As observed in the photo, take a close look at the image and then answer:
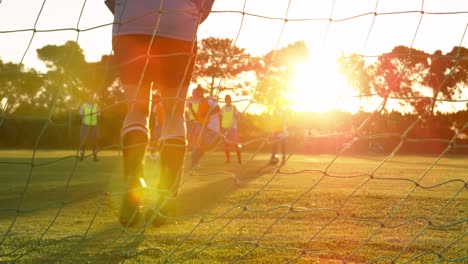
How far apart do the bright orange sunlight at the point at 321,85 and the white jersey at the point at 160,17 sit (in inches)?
25.0

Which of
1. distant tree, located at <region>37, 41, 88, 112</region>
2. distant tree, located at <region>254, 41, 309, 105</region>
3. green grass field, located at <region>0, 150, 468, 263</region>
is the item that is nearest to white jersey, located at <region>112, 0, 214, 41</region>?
distant tree, located at <region>37, 41, 88, 112</region>

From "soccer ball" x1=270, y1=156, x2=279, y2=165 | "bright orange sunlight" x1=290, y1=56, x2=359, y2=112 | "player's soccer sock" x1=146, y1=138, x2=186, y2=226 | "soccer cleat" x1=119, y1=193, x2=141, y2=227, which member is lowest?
"soccer ball" x1=270, y1=156, x2=279, y2=165

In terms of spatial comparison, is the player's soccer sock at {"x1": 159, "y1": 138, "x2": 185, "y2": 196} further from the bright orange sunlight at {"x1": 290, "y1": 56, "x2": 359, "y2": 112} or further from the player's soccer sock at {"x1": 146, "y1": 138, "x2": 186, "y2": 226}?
the bright orange sunlight at {"x1": 290, "y1": 56, "x2": 359, "y2": 112}

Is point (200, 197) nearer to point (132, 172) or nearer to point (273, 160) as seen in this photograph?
point (132, 172)

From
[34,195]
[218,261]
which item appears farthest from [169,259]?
[34,195]

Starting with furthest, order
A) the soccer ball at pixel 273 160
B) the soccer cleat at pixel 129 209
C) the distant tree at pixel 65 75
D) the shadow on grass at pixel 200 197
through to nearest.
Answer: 1. the soccer ball at pixel 273 160
2. the shadow on grass at pixel 200 197
3. the distant tree at pixel 65 75
4. the soccer cleat at pixel 129 209

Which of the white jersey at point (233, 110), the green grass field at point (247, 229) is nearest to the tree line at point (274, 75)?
the green grass field at point (247, 229)

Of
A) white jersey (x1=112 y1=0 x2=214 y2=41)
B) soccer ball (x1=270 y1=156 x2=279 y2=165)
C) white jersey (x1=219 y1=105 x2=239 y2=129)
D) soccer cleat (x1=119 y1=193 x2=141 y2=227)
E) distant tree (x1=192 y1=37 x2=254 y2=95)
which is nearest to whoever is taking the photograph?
soccer cleat (x1=119 y1=193 x2=141 y2=227)

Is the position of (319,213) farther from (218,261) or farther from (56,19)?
(56,19)

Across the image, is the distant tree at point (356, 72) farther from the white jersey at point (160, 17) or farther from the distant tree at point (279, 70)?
the white jersey at point (160, 17)

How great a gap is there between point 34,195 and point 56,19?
8.44ft

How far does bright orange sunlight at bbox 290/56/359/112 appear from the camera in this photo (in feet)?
10.9

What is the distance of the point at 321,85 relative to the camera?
11.4ft

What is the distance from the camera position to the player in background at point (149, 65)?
3.26 meters
